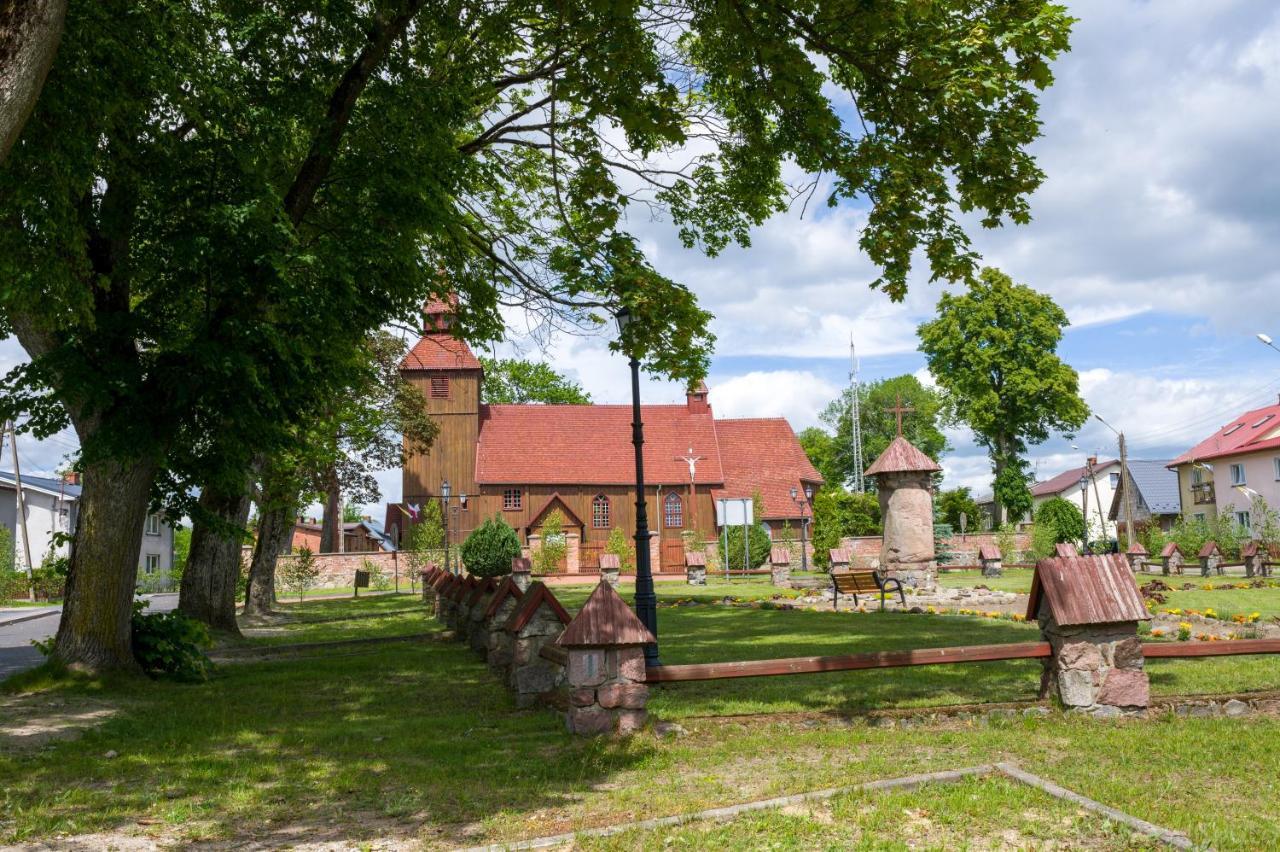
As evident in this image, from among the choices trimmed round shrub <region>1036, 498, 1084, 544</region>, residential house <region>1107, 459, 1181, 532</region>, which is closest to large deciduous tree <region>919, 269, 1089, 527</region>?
trimmed round shrub <region>1036, 498, 1084, 544</region>

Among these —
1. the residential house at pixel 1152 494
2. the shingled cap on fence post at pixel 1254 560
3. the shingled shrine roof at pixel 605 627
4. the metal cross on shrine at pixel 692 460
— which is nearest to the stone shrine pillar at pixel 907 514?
the shingled cap on fence post at pixel 1254 560

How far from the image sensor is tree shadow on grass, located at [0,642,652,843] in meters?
5.52

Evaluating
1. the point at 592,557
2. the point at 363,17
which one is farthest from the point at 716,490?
the point at 363,17

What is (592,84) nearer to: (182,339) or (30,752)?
(182,339)

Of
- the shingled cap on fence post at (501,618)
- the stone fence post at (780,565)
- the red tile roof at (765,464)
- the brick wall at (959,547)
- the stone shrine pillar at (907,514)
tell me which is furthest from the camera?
the red tile roof at (765,464)

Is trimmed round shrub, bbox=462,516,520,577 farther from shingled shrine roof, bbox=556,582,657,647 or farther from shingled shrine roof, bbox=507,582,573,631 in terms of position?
shingled shrine roof, bbox=556,582,657,647

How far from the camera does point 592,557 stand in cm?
5078

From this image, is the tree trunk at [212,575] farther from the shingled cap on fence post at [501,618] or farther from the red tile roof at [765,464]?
the red tile roof at [765,464]

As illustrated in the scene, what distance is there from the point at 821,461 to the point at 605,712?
70935 mm

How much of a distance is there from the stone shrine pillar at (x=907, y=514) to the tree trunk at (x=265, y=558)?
15140 millimetres

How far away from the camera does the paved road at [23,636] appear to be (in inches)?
564

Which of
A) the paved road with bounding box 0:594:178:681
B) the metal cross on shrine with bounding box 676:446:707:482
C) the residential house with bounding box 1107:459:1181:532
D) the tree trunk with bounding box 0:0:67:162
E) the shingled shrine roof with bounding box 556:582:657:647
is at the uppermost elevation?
the metal cross on shrine with bounding box 676:446:707:482

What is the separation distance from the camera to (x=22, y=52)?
4992 millimetres

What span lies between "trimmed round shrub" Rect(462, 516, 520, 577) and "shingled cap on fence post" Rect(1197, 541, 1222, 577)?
22.3 m
